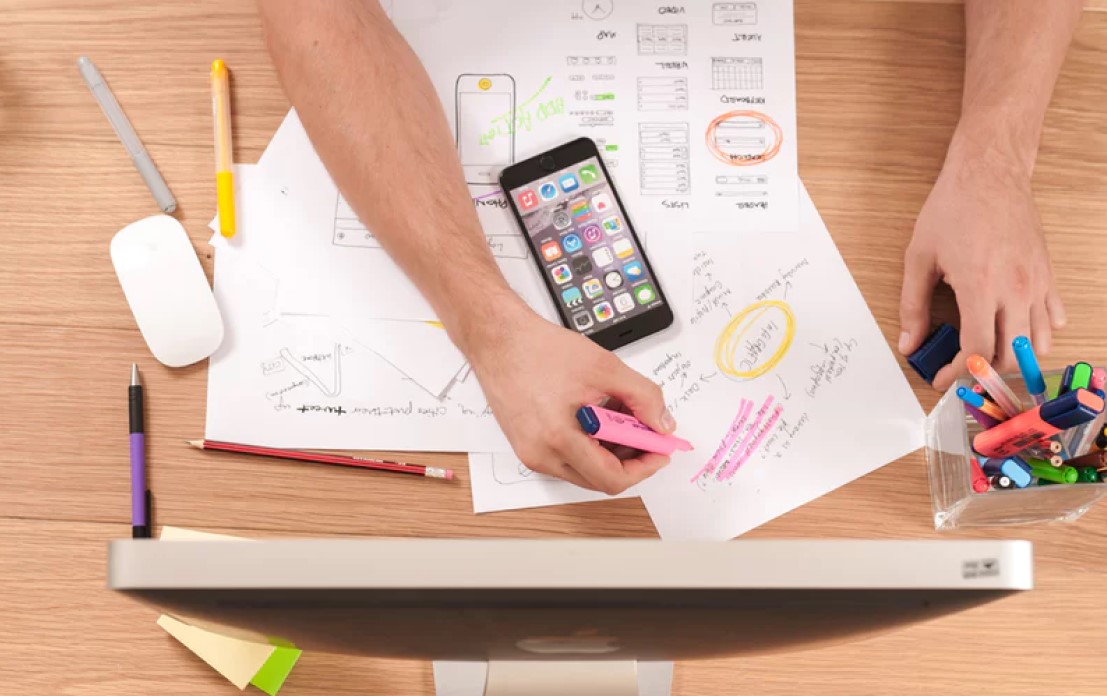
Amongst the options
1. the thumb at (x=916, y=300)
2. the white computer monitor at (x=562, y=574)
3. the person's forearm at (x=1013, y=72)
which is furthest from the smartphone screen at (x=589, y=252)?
the white computer monitor at (x=562, y=574)

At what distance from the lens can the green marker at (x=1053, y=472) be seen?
26.8 inches

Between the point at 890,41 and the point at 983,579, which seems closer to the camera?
the point at 983,579

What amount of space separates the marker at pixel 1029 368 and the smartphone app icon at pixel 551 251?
0.36 meters

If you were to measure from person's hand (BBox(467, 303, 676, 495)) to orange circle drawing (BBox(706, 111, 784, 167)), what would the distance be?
0.75ft

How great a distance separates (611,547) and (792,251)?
51cm

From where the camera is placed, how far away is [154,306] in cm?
79

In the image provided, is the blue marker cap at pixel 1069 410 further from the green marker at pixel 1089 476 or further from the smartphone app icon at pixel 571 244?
the smartphone app icon at pixel 571 244

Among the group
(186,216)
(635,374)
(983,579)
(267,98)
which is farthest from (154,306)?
(983,579)

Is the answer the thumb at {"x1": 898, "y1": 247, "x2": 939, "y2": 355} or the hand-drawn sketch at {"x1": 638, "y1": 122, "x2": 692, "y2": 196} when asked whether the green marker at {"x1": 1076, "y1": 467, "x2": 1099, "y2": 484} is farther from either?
the hand-drawn sketch at {"x1": 638, "y1": 122, "x2": 692, "y2": 196}

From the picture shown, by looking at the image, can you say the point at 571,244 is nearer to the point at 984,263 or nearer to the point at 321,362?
the point at 321,362

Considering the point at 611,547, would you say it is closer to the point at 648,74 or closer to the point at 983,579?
the point at 983,579

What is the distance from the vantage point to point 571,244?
808 millimetres

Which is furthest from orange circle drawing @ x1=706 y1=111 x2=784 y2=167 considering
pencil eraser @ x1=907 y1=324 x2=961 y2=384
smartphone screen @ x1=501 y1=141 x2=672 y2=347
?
pencil eraser @ x1=907 y1=324 x2=961 y2=384

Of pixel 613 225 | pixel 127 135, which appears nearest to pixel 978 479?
pixel 613 225
